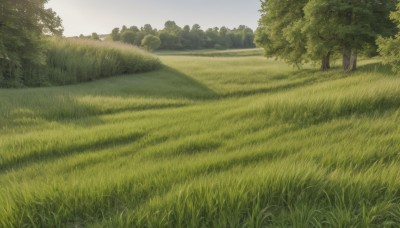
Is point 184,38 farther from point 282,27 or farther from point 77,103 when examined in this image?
point 77,103

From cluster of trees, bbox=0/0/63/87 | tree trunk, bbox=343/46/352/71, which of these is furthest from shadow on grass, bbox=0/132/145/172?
tree trunk, bbox=343/46/352/71

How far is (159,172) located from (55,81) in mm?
12152

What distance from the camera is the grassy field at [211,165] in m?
2.50

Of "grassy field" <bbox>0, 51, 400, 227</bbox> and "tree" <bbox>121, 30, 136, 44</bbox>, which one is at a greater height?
"tree" <bbox>121, 30, 136, 44</bbox>

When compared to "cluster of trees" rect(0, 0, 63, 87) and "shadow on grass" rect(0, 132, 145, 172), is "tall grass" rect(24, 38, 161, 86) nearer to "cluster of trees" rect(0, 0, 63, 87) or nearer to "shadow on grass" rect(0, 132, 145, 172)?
"cluster of trees" rect(0, 0, 63, 87)

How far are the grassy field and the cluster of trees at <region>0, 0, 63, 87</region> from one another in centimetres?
499

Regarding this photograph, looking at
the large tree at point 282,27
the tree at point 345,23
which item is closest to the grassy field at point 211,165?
the tree at point 345,23

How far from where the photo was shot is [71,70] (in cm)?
1413

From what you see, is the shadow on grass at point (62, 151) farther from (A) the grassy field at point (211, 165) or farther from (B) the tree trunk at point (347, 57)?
(B) the tree trunk at point (347, 57)

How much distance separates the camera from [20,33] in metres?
11.8

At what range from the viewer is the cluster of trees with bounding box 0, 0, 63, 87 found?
1141 centimetres

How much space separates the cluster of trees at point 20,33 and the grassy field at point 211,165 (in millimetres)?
4995

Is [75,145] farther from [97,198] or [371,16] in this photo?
[371,16]

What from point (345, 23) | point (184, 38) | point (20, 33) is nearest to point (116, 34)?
point (184, 38)
